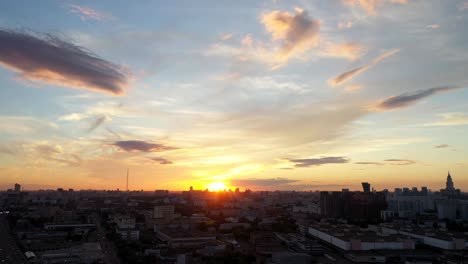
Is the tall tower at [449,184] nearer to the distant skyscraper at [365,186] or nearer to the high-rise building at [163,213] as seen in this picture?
the distant skyscraper at [365,186]

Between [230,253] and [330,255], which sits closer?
[230,253]

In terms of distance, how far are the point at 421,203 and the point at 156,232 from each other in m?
24.9

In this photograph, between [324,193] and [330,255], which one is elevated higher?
[324,193]

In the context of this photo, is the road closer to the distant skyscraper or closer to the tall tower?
the distant skyscraper

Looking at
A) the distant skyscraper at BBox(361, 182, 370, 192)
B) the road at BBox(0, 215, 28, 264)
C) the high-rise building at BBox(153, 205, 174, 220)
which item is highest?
the distant skyscraper at BBox(361, 182, 370, 192)

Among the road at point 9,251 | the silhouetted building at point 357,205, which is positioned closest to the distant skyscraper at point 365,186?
the silhouetted building at point 357,205

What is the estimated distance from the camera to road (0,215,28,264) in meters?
16.3

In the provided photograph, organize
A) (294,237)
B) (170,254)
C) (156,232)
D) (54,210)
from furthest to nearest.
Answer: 1. (54,210)
2. (156,232)
3. (294,237)
4. (170,254)

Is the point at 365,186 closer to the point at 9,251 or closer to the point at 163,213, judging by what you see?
the point at 163,213

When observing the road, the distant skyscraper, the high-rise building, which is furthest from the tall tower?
the road

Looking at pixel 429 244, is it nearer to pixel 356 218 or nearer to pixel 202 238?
pixel 202 238

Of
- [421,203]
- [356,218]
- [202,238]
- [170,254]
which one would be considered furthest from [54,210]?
[421,203]

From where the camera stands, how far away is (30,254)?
17078 millimetres

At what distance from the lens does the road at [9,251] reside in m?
16.3
